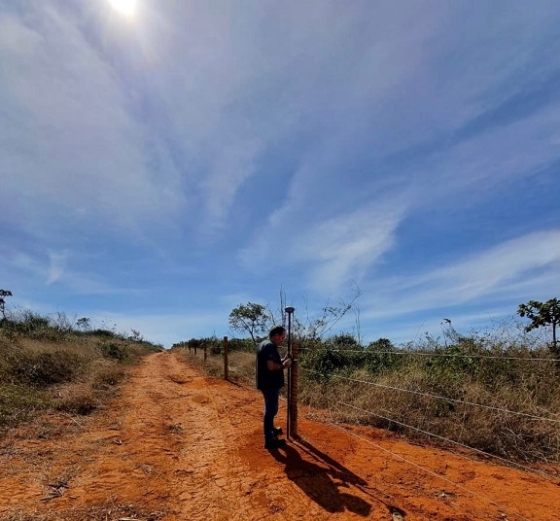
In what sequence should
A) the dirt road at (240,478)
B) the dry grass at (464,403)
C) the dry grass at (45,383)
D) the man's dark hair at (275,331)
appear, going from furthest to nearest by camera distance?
the dry grass at (45,383), the man's dark hair at (275,331), the dry grass at (464,403), the dirt road at (240,478)

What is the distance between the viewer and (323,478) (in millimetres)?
4273

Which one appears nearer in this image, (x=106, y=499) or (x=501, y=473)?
(x=106, y=499)

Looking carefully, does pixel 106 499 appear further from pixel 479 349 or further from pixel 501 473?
pixel 479 349

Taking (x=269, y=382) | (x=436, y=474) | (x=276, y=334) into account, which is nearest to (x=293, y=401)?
(x=269, y=382)

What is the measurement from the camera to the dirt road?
11.6ft

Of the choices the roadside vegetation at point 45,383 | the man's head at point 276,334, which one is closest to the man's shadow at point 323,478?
the man's head at point 276,334

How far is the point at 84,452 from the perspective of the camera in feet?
16.5

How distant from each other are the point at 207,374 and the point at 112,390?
4.63 metres

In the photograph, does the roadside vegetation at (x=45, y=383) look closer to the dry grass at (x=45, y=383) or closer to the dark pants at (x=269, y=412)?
the dry grass at (x=45, y=383)

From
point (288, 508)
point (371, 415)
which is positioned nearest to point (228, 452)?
point (288, 508)

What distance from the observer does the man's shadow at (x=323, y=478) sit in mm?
3660

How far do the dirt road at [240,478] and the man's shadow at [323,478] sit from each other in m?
0.01

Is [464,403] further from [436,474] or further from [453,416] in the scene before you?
[453,416]

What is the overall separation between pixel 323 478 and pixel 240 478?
94cm
